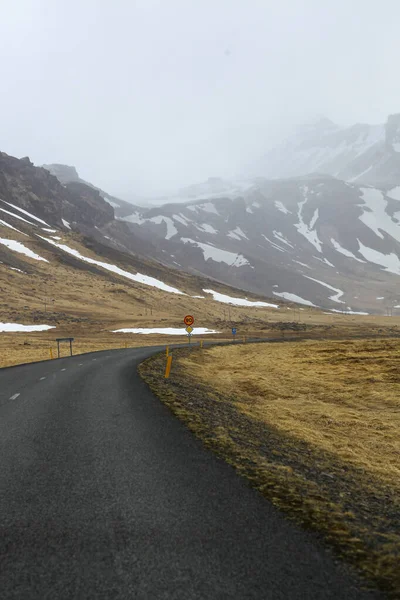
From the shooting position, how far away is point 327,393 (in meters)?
21.5

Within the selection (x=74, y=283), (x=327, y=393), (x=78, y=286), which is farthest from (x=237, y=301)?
(x=327, y=393)

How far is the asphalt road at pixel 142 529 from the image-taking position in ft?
11.2

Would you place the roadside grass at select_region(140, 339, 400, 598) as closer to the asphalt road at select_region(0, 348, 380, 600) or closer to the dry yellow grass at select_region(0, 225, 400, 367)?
the asphalt road at select_region(0, 348, 380, 600)

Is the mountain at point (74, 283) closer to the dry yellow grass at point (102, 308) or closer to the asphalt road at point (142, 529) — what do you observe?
the dry yellow grass at point (102, 308)

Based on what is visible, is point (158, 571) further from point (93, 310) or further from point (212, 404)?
point (93, 310)

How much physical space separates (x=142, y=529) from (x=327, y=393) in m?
18.5

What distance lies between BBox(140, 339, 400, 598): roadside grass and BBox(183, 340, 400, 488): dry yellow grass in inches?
1.8

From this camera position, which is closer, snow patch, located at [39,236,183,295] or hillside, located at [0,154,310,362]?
hillside, located at [0,154,310,362]

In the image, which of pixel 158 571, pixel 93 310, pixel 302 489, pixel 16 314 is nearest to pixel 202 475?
pixel 302 489

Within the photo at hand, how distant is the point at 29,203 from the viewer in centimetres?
17412

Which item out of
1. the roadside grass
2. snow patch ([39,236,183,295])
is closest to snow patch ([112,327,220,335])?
the roadside grass

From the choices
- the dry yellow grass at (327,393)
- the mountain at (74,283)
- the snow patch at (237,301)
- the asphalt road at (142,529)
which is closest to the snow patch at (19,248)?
the mountain at (74,283)

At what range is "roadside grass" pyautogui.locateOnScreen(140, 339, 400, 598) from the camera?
4.56 meters

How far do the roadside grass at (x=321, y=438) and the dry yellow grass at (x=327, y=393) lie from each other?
0.05 metres
